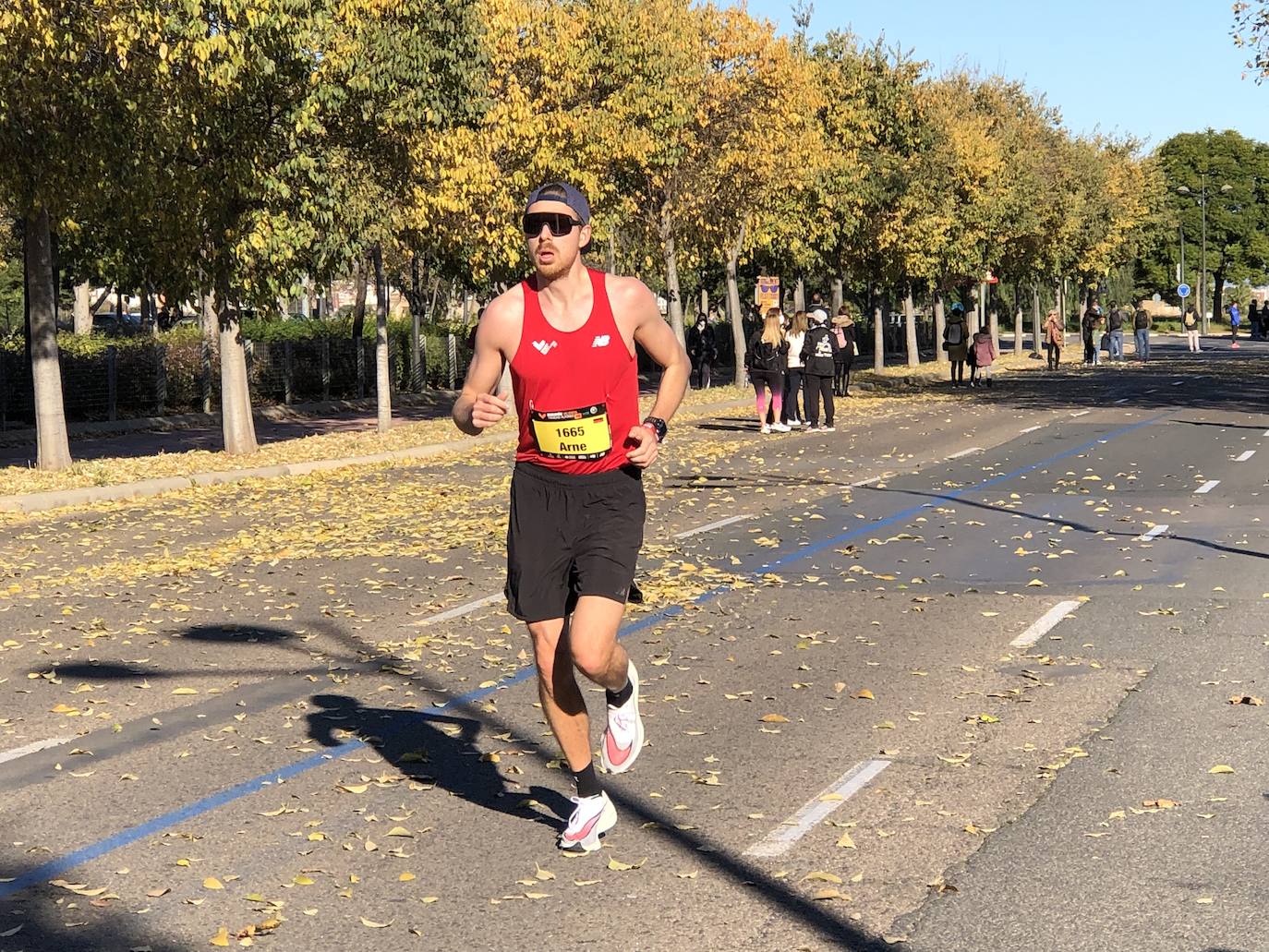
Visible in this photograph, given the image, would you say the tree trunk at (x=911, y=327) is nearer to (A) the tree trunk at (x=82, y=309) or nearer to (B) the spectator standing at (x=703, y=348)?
(B) the spectator standing at (x=703, y=348)

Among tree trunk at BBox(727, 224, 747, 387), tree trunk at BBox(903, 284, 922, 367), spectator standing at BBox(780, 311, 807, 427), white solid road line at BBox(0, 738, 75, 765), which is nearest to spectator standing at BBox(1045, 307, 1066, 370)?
tree trunk at BBox(903, 284, 922, 367)

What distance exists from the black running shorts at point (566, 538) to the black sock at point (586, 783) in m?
0.53

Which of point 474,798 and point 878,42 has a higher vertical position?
point 878,42

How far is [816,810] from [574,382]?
5.78ft

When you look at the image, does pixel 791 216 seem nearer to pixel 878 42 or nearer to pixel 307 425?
pixel 878 42

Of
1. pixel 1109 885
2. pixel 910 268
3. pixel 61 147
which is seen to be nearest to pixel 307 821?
pixel 1109 885

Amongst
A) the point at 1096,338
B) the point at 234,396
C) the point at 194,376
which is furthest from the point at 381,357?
the point at 1096,338

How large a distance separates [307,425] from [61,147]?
564 inches

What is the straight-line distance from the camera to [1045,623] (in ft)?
32.6

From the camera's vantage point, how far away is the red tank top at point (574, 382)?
18.2 feet

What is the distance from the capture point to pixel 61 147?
1923 cm

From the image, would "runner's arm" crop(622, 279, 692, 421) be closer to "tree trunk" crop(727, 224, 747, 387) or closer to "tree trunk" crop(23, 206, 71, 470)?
"tree trunk" crop(23, 206, 71, 470)

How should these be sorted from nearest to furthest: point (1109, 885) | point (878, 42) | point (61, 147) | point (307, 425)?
1. point (1109, 885)
2. point (61, 147)
3. point (307, 425)
4. point (878, 42)

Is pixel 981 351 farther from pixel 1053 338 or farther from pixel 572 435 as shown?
pixel 572 435
